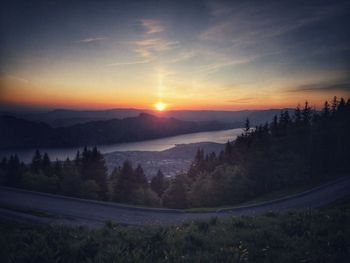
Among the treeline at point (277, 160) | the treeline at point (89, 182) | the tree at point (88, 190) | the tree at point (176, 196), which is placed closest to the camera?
the tree at point (88, 190)

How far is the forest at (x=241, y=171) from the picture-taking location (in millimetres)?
34750

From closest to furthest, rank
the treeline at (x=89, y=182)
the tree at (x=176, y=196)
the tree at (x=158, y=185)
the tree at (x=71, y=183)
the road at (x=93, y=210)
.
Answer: the road at (x=93, y=210)
the treeline at (x=89, y=182)
the tree at (x=71, y=183)
the tree at (x=176, y=196)
the tree at (x=158, y=185)

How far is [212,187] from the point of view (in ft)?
116

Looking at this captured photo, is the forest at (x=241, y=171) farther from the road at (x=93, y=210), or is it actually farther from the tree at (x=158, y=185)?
the road at (x=93, y=210)

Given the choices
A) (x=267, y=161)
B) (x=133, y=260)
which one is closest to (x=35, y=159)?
(x=267, y=161)

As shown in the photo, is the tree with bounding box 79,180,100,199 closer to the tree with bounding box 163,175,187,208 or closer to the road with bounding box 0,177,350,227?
the road with bounding box 0,177,350,227

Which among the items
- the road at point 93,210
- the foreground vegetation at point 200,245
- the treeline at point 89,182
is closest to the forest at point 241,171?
the treeline at point 89,182

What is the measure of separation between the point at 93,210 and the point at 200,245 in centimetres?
1439

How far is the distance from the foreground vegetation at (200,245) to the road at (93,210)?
25.9 ft

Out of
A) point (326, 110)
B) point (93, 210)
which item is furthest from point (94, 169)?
point (326, 110)

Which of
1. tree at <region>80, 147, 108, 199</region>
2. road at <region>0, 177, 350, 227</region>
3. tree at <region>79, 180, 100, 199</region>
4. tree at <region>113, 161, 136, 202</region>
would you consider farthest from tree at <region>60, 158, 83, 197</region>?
road at <region>0, 177, 350, 227</region>

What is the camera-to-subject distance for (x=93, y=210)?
805 inches

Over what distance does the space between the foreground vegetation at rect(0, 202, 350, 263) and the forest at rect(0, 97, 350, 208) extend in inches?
992

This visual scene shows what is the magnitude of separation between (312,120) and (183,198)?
2861cm
